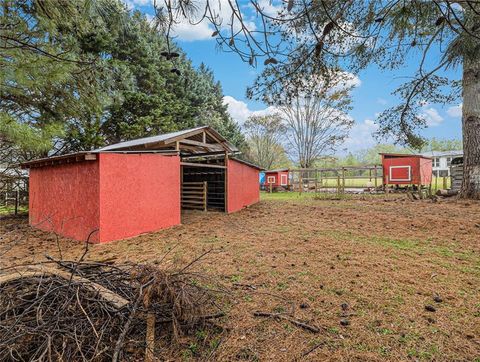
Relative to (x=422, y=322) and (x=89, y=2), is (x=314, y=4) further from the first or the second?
(x=422, y=322)

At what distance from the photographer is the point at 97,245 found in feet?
17.3

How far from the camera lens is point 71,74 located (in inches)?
200

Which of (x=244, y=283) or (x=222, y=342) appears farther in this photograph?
(x=244, y=283)

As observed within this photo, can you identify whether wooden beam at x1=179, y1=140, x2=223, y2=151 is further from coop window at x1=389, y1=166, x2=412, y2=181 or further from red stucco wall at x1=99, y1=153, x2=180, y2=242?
coop window at x1=389, y1=166, x2=412, y2=181

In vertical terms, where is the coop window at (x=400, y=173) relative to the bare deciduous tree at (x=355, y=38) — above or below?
below

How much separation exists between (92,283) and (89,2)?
297cm

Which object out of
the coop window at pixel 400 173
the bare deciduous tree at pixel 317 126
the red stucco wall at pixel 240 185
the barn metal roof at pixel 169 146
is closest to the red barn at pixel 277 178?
the bare deciduous tree at pixel 317 126

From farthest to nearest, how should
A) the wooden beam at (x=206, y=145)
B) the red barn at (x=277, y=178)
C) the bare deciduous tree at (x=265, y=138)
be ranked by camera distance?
the bare deciduous tree at (x=265, y=138)
the red barn at (x=277, y=178)
the wooden beam at (x=206, y=145)

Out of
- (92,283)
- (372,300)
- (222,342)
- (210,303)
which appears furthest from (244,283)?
(92,283)

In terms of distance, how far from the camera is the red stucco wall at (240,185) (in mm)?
10459

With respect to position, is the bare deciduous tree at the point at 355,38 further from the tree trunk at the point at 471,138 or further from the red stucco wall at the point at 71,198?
the red stucco wall at the point at 71,198

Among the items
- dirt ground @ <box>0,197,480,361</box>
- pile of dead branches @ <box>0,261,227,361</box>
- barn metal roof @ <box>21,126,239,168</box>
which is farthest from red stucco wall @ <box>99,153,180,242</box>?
pile of dead branches @ <box>0,261,227,361</box>

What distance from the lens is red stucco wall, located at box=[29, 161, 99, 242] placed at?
5.51 m

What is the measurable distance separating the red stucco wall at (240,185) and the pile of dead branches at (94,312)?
26.4 feet
